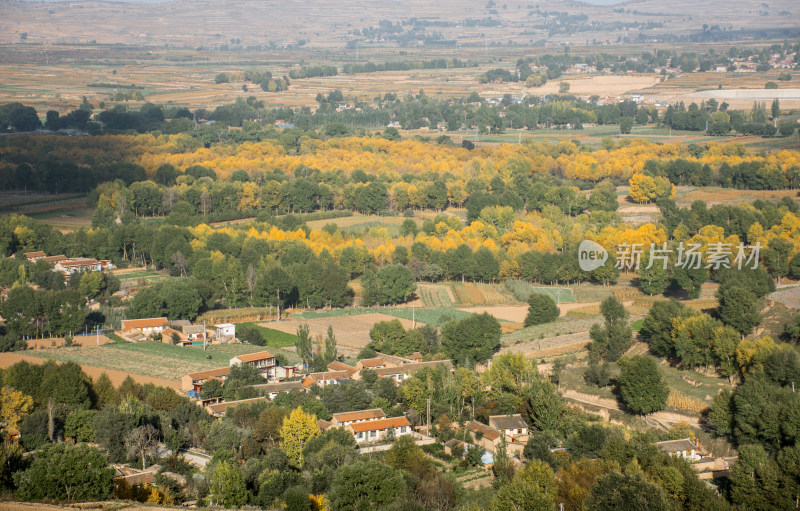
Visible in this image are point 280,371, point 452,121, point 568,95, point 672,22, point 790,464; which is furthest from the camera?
point 672,22

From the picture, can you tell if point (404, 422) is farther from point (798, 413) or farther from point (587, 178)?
point (587, 178)

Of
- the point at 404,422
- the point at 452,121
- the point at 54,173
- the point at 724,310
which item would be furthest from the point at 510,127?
the point at 404,422

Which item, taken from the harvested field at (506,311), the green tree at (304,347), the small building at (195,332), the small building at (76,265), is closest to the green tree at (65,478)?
the green tree at (304,347)

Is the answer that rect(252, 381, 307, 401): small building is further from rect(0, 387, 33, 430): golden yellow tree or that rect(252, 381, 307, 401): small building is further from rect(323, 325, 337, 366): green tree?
rect(0, 387, 33, 430): golden yellow tree

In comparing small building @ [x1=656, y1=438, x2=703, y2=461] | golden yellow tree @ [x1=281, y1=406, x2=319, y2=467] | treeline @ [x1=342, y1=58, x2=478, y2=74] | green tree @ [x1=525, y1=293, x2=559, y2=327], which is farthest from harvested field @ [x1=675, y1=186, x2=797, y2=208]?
treeline @ [x1=342, y1=58, x2=478, y2=74]

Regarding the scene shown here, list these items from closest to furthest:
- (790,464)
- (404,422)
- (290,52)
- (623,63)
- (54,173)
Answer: (790,464)
(404,422)
(54,173)
(623,63)
(290,52)
